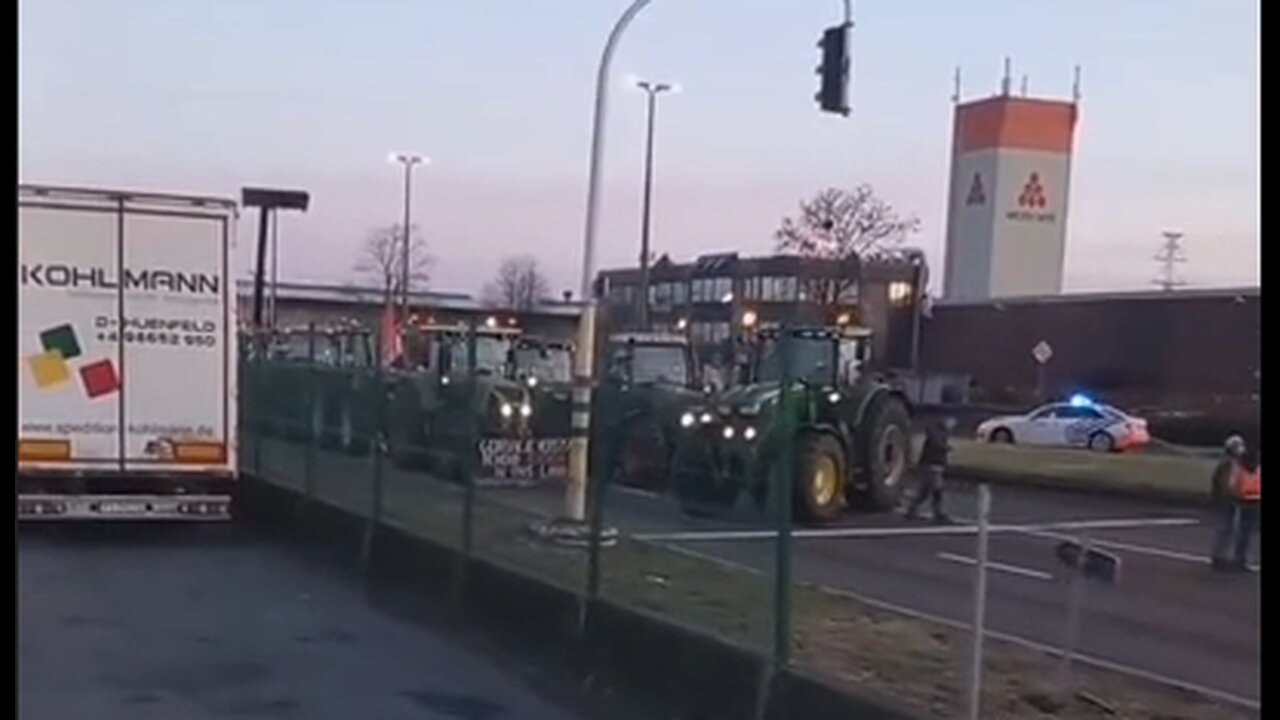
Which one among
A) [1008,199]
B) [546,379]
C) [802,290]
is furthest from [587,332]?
[1008,199]

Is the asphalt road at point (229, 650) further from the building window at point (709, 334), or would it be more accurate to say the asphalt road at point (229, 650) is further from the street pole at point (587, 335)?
the building window at point (709, 334)

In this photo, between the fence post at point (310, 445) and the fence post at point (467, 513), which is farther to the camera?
the fence post at point (310, 445)

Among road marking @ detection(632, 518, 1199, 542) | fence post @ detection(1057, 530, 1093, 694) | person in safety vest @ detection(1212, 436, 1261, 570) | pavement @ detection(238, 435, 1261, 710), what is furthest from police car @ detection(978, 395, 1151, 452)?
fence post @ detection(1057, 530, 1093, 694)

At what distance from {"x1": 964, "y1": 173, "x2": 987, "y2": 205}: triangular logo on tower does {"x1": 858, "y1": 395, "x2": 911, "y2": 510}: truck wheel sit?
8131cm

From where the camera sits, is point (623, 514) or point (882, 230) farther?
point (882, 230)

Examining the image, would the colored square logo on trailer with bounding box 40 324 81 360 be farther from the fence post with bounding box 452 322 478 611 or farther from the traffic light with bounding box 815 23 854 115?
the traffic light with bounding box 815 23 854 115

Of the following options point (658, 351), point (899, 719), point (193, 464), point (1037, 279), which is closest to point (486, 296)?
point (1037, 279)

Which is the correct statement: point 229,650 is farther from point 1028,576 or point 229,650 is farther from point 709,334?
point 709,334

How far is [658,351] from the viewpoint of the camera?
23.5 m

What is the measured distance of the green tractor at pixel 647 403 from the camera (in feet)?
35.2

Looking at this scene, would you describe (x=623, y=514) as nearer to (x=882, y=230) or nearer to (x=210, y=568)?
(x=210, y=568)

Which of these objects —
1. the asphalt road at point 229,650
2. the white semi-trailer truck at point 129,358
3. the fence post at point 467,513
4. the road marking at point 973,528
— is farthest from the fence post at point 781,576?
the white semi-trailer truck at point 129,358

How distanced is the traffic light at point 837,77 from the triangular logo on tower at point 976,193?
8530 cm

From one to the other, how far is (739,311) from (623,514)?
1819 inches
